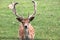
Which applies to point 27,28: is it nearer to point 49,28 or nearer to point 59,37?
point 59,37

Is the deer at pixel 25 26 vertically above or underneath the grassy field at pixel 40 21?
above

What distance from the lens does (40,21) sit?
567 inches

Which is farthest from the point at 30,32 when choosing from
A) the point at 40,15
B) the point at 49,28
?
the point at 40,15

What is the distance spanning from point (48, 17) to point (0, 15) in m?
2.42

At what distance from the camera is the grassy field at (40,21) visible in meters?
12.4

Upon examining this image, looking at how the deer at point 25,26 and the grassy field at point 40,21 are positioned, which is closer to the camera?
the deer at point 25,26

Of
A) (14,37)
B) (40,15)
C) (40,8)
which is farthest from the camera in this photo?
(40,8)

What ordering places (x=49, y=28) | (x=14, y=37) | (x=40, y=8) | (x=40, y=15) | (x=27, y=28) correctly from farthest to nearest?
(x=40, y=8) < (x=40, y=15) < (x=49, y=28) < (x=14, y=37) < (x=27, y=28)

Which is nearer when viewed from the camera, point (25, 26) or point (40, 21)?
point (25, 26)

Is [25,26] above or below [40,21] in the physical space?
above

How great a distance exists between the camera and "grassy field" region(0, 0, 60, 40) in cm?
1239

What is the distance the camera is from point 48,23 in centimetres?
1399

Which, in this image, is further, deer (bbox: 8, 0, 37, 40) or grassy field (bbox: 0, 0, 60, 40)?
grassy field (bbox: 0, 0, 60, 40)

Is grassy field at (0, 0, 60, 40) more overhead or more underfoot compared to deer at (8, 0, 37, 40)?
more underfoot
